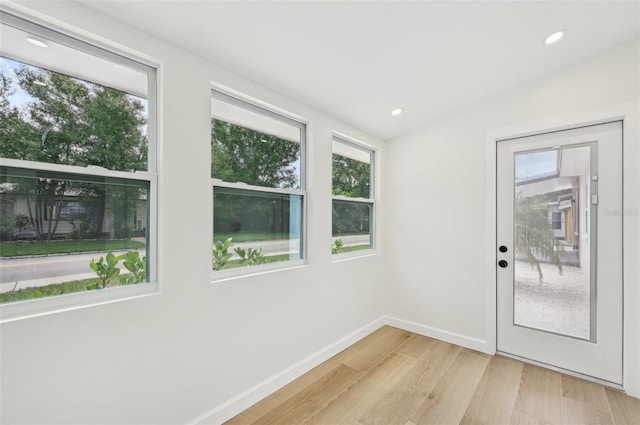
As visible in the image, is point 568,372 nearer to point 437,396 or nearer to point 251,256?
point 437,396

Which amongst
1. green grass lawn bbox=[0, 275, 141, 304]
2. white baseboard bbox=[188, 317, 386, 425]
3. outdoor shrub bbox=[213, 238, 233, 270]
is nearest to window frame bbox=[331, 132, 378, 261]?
white baseboard bbox=[188, 317, 386, 425]

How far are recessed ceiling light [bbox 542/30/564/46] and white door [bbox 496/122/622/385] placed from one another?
0.83 m

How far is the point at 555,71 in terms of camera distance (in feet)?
8.09

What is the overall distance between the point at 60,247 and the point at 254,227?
114 centimetres

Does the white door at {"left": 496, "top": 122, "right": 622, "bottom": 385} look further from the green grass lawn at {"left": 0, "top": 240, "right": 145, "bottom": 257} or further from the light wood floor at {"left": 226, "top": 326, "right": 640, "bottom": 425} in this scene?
the green grass lawn at {"left": 0, "top": 240, "right": 145, "bottom": 257}

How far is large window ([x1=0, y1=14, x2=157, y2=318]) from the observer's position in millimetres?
1252

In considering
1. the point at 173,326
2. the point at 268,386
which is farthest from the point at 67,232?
the point at 268,386

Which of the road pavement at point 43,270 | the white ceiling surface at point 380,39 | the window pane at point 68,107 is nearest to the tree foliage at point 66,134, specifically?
the window pane at point 68,107

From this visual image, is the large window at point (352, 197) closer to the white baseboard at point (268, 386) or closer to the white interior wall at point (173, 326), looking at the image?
the white interior wall at point (173, 326)

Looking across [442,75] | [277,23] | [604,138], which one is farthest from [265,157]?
[604,138]

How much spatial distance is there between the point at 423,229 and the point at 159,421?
291 cm

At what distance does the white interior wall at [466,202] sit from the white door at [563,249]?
0.09m

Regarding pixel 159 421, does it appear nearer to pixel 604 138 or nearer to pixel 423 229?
pixel 423 229

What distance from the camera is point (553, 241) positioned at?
2.52 meters
